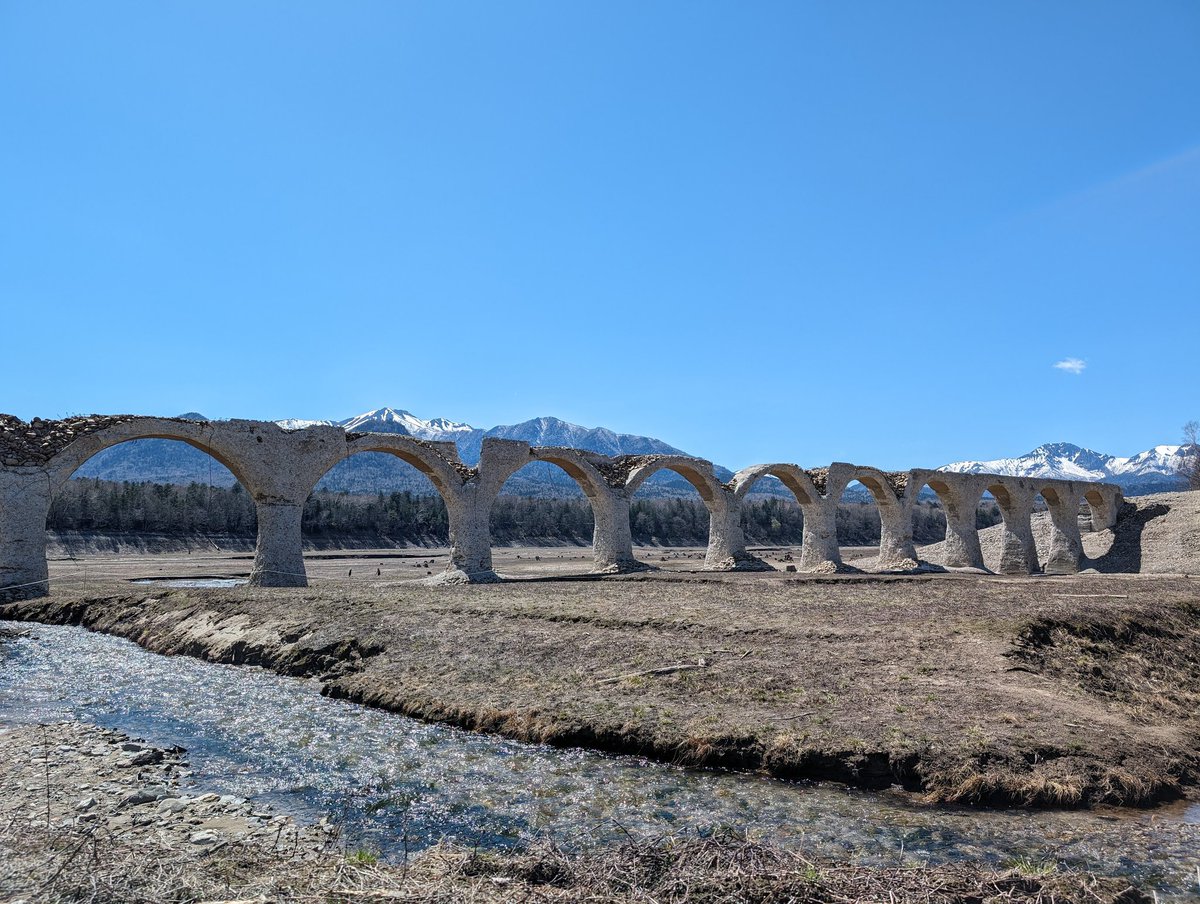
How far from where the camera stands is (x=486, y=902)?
10.7 ft

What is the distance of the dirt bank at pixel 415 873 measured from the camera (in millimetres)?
3402

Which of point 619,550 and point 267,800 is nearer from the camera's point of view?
point 267,800

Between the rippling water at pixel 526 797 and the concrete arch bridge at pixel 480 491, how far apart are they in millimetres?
8661

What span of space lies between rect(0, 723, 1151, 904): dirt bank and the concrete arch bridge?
12324 millimetres

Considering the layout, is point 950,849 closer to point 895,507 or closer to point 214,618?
point 214,618

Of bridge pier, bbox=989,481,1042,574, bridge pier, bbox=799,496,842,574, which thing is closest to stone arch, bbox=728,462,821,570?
bridge pier, bbox=799,496,842,574

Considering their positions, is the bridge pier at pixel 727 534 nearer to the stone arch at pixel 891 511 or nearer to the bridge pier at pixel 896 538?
the stone arch at pixel 891 511

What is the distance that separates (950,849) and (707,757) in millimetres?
2106

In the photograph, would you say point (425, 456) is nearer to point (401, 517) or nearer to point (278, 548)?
point (278, 548)

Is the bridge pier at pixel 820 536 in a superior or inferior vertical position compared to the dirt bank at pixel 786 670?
superior

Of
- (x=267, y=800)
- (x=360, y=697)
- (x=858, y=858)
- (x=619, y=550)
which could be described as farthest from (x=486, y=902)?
(x=619, y=550)

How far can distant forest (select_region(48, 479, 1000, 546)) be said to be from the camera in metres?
46.3

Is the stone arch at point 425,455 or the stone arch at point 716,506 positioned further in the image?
the stone arch at point 716,506

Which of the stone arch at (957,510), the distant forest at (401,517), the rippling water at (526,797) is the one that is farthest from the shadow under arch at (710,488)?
the distant forest at (401,517)
